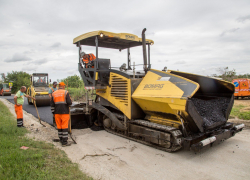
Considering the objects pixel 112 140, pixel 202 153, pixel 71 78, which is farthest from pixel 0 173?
pixel 71 78

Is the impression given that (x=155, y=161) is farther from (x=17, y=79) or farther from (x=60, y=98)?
(x=17, y=79)

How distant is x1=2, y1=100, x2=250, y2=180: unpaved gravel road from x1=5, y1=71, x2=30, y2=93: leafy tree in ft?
130

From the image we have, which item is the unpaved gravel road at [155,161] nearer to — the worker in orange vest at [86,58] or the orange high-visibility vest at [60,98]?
the orange high-visibility vest at [60,98]

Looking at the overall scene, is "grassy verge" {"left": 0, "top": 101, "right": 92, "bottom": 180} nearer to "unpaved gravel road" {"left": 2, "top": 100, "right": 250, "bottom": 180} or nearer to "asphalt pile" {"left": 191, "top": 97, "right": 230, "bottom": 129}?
"unpaved gravel road" {"left": 2, "top": 100, "right": 250, "bottom": 180}

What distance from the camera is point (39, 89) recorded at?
1405 centimetres

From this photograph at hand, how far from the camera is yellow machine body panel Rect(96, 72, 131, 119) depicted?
5.16 meters

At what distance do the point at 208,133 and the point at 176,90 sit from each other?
1.28m

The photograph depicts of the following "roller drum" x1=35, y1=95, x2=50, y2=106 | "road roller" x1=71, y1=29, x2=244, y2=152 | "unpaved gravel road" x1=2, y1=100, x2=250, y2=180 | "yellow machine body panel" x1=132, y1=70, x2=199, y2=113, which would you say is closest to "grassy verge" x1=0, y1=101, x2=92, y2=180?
"unpaved gravel road" x1=2, y1=100, x2=250, y2=180

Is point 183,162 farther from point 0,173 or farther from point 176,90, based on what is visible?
point 0,173

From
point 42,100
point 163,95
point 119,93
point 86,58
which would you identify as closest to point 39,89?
point 42,100

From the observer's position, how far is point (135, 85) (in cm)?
514

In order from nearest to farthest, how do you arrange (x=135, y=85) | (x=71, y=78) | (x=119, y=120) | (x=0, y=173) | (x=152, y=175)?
(x=0, y=173) < (x=152, y=175) < (x=135, y=85) < (x=119, y=120) < (x=71, y=78)

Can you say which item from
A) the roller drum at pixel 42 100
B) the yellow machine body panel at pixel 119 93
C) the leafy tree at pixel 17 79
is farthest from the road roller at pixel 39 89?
the leafy tree at pixel 17 79

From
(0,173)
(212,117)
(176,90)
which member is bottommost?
(0,173)
